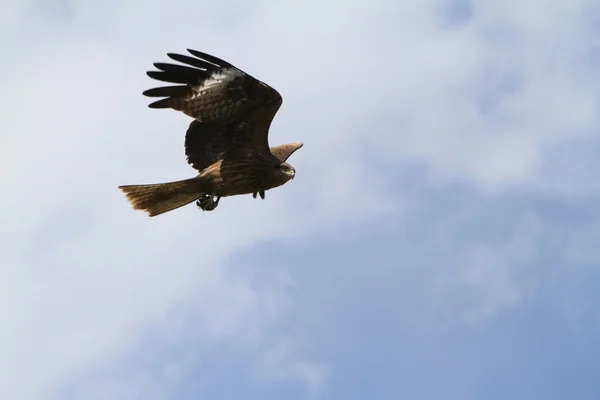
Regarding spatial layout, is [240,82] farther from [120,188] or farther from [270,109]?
[120,188]

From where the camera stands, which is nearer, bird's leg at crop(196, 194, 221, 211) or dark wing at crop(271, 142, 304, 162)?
bird's leg at crop(196, 194, 221, 211)

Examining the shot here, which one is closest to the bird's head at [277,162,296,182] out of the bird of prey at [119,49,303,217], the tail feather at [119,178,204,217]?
the bird of prey at [119,49,303,217]

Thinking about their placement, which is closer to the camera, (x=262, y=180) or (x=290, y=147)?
(x=262, y=180)

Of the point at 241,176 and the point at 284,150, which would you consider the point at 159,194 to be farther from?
the point at 284,150

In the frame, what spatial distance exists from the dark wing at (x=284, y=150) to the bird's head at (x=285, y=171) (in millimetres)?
1395

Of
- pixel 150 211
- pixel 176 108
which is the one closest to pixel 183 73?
pixel 176 108

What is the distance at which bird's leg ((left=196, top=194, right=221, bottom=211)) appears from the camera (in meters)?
20.6

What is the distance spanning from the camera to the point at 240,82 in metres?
20.1

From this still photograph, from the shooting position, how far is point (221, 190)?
67.2 ft

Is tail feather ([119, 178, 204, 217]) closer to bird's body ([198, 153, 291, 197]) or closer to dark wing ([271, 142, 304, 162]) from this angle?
bird's body ([198, 153, 291, 197])

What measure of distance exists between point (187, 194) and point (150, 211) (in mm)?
502

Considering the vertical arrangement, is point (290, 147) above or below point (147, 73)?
above

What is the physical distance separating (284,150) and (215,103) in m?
2.32

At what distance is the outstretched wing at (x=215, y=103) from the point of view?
20.0m
